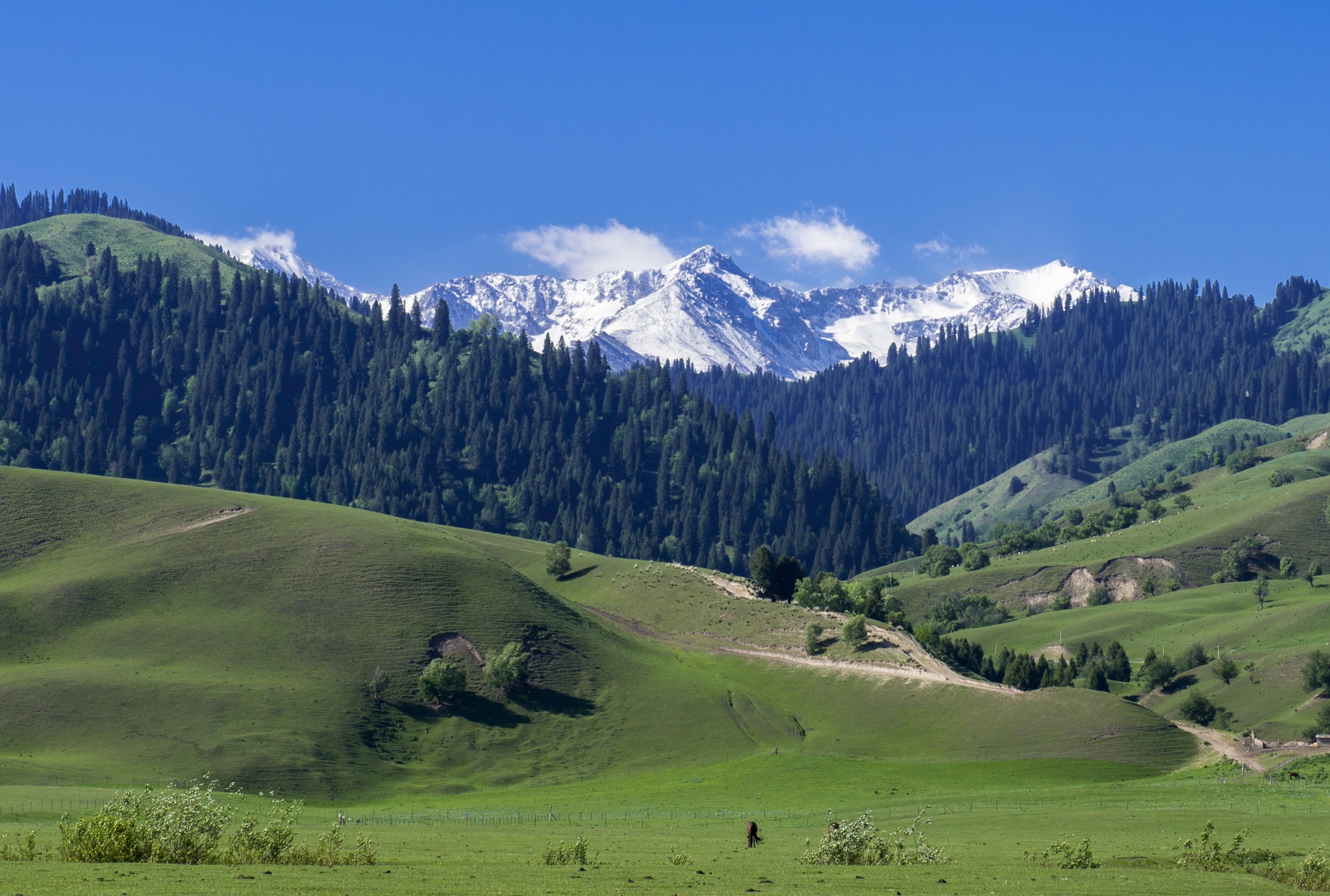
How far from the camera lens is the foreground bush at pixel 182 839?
1838 inches

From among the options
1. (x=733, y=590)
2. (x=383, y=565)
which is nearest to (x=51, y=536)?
(x=383, y=565)

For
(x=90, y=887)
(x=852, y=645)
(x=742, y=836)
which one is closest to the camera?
(x=90, y=887)

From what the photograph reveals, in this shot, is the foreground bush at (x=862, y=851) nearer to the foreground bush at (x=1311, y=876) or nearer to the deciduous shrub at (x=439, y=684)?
the foreground bush at (x=1311, y=876)

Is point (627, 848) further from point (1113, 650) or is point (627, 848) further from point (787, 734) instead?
point (1113, 650)

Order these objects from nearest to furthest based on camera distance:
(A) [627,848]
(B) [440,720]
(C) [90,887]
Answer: (C) [90,887]
(A) [627,848]
(B) [440,720]

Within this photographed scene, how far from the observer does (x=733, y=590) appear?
602ft

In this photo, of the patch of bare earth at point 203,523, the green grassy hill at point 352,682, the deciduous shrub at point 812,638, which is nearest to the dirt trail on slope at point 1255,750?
the green grassy hill at point 352,682

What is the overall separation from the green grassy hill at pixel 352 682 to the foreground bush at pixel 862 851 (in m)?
61.7

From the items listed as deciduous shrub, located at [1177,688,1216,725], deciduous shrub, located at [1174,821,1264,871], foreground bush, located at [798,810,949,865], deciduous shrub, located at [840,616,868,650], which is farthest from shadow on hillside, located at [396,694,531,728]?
deciduous shrub, located at [1177,688,1216,725]

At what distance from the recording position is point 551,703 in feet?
436

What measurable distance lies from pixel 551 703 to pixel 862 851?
3244 inches

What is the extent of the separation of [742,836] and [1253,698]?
111 metres

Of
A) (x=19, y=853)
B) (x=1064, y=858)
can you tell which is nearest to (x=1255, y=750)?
(x=1064, y=858)

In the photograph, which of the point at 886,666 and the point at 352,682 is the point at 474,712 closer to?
the point at 352,682
